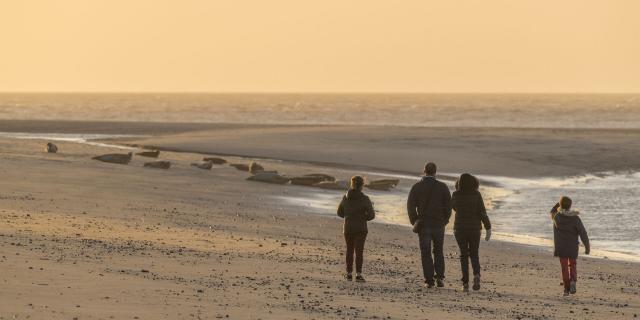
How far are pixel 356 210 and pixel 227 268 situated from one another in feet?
6.31

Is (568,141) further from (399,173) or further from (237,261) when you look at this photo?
(237,261)

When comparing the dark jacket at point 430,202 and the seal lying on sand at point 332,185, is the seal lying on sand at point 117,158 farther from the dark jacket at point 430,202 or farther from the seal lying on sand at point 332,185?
the dark jacket at point 430,202

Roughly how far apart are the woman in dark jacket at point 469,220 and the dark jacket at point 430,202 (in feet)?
0.49

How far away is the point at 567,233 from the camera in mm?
15406

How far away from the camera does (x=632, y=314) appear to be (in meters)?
13.8

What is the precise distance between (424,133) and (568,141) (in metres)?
10.9

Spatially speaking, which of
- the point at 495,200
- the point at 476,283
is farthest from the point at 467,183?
the point at 495,200

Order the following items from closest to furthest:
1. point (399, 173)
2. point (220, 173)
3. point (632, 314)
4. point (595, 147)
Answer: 1. point (632, 314)
2. point (220, 173)
3. point (399, 173)
4. point (595, 147)

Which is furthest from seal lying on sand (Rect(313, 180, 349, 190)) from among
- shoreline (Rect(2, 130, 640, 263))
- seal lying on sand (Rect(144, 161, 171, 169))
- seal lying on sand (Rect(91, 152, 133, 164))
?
seal lying on sand (Rect(91, 152, 133, 164))

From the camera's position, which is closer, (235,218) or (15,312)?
(15,312)

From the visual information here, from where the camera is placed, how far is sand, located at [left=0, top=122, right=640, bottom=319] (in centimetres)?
1234

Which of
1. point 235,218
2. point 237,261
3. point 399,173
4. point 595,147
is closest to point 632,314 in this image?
point 237,261

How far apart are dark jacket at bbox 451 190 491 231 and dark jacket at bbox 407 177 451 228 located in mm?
136

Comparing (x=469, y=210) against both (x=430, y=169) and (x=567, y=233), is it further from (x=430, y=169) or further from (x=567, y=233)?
(x=567, y=233)
